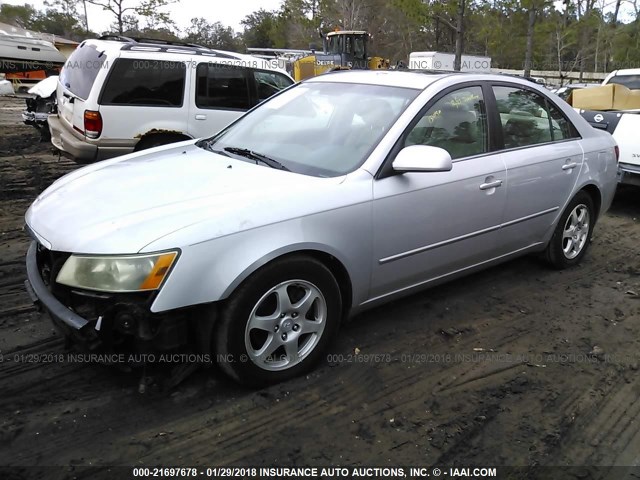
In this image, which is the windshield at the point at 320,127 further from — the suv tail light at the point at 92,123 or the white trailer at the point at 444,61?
the white trailer at the point at 444,61

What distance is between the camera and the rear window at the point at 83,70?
6.37m

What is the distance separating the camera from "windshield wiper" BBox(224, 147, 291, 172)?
323 cm

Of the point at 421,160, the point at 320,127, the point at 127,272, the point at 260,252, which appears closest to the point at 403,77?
the point at 320,127

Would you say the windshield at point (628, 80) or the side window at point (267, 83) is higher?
the windshield at point (628, 80)

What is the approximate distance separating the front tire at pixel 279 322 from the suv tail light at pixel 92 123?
4.44 meters

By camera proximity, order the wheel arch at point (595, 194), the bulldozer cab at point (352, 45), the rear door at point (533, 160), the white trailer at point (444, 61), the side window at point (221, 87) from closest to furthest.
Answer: the rear door at point (533, 160)
the wheel arch at point (595, 194)
the side window at point (221, 87)
the bulldozer cab at point (352, 45)
the white trailer at point (444, 61)

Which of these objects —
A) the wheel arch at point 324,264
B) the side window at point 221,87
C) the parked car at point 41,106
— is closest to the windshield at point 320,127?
the wheel arch at point 324,264

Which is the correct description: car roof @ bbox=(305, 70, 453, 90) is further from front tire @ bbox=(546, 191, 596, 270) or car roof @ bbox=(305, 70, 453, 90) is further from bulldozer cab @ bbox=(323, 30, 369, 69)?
bulldozer cab @ bbox=(323, 30, 369, 69)

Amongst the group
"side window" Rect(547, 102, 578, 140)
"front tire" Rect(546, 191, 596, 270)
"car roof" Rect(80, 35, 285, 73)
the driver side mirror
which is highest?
"car roof" Rect(80, 35, 285, 73)

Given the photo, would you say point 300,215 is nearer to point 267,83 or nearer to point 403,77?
point 403,77

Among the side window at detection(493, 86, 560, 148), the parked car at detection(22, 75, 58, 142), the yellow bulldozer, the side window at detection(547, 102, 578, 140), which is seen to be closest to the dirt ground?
the side window at detection(493, 86, 560, 148)

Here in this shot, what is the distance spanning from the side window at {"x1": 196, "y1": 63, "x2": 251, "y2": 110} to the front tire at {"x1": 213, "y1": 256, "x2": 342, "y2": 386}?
471 centimetres

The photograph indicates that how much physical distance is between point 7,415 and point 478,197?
2987mm

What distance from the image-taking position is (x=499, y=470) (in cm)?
245
